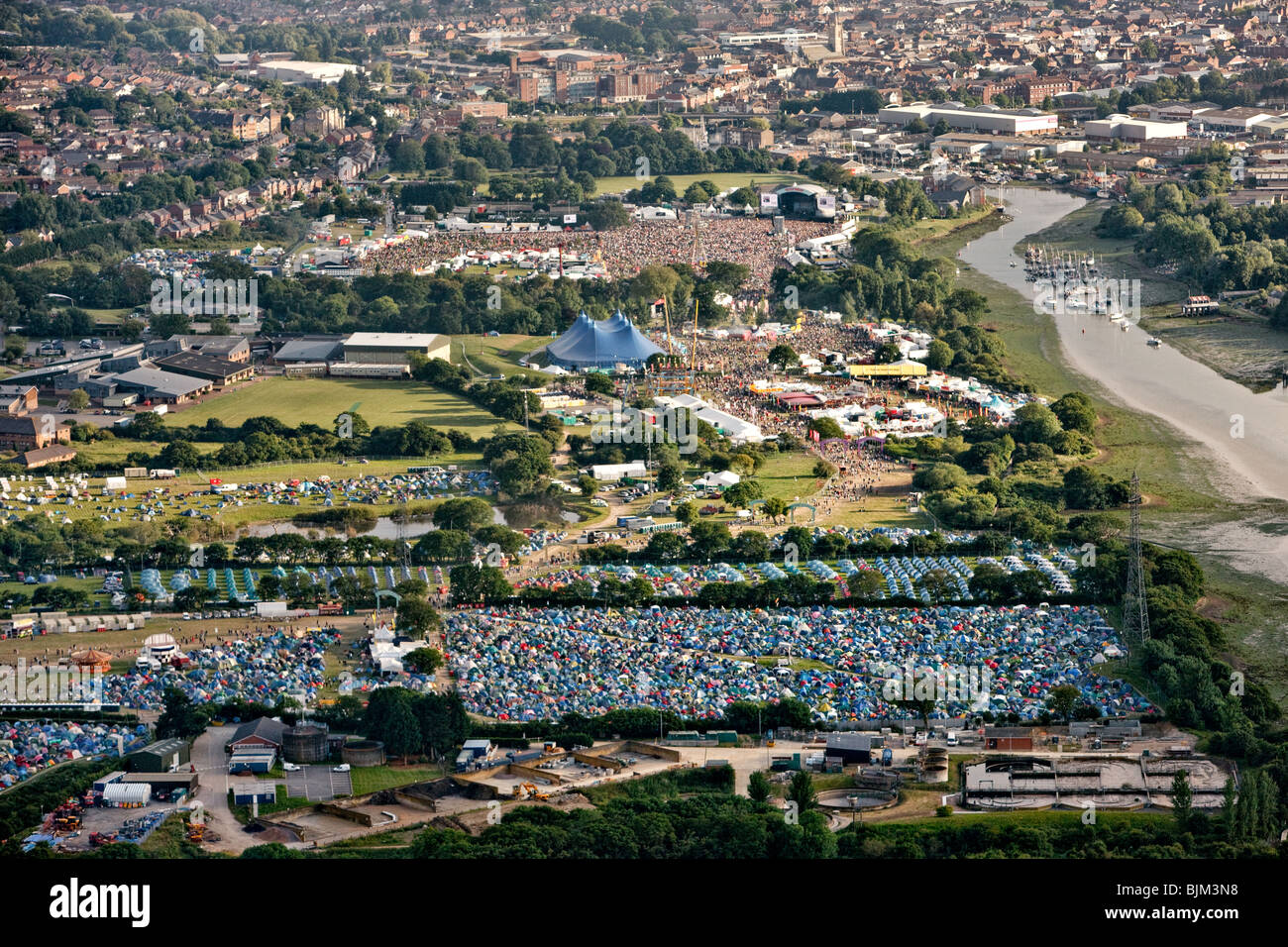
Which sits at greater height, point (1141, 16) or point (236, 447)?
point (1141, 16)

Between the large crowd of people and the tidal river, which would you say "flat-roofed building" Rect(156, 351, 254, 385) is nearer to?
the large crowd of people

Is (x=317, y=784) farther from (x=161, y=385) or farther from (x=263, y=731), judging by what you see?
(x=161, y=385)

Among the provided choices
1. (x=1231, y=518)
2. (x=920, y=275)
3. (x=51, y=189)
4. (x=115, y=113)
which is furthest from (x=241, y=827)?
(x=115, y=113)

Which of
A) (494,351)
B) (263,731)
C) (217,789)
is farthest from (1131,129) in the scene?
(217,789)

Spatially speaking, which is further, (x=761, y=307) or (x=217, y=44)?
(x=217, y=44)

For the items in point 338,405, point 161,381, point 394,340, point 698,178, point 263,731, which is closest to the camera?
point 263,731

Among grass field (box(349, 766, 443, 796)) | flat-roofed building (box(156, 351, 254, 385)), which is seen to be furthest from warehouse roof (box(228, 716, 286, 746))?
flat-roofed building (box(156, 351, 254, 385))
